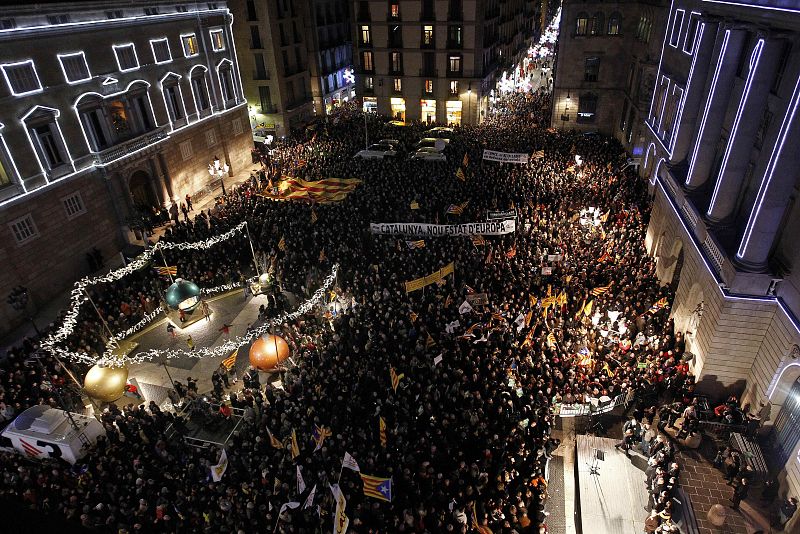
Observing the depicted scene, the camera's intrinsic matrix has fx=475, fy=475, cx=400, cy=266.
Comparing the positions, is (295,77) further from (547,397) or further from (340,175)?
(547,397)

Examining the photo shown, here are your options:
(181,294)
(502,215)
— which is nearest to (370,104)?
(502,215)

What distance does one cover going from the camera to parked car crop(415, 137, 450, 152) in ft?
128

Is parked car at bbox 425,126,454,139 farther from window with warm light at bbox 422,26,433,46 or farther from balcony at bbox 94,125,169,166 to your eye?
balcony at bbox 94,125,169,166

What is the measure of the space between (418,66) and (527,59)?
4382 centimetres

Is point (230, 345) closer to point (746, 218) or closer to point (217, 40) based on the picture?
point (746, 218)

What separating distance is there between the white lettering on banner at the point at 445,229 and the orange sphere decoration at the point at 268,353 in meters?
9.74

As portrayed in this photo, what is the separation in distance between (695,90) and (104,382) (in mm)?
28560

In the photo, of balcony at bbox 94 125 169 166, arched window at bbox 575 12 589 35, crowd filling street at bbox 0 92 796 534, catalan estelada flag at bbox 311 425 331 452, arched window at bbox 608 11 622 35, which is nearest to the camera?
crowd filling street at bbox 0 92 796 534

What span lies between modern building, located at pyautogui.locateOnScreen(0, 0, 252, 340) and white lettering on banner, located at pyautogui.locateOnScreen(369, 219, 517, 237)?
1743 cm

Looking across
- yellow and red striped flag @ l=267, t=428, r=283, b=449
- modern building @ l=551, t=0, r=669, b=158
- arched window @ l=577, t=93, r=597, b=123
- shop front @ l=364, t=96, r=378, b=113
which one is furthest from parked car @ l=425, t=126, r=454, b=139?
yellow and red striped flag @ l=267, t=428, r=283, b=449

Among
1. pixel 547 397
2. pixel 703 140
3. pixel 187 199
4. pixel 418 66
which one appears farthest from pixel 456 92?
pixel 547 397

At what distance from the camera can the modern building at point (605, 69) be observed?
3822cm

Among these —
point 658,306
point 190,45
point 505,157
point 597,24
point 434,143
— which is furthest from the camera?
point 597,24

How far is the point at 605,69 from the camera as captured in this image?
44.2 meters
